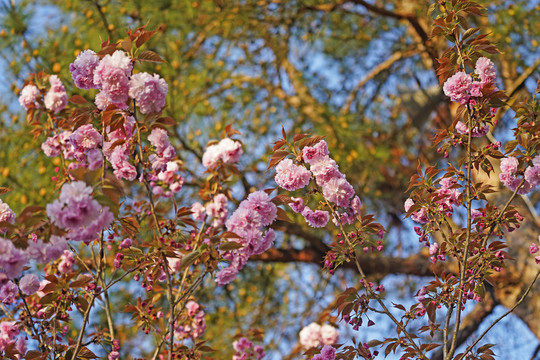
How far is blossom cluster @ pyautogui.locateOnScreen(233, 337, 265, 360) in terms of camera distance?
102 inches

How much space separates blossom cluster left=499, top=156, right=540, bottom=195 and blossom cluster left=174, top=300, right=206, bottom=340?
1366mm

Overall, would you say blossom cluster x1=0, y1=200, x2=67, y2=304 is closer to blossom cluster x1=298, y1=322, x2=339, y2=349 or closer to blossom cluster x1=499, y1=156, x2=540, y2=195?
blossom cluster x1=499, y1=156, x2=540, y2=195

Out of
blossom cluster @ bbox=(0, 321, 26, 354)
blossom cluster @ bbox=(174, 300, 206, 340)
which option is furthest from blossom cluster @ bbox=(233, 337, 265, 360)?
blossom cluster @ bbox=(0, 321, 26, 354)

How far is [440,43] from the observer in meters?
4.50

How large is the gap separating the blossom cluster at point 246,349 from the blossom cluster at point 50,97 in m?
1.30

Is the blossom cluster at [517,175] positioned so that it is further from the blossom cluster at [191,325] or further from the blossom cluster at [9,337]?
the blossom cluster at [9,337]

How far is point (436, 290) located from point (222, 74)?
313 cm

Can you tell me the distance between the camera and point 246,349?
8.85 feet

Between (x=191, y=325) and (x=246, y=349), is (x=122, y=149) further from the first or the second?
(x=246, y=349)

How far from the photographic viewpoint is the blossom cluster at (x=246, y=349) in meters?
2.60

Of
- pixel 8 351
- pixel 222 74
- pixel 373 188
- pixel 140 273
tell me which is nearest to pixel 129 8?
pixel 222 74

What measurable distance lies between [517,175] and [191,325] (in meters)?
1.51

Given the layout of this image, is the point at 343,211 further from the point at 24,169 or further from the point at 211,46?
the point at 211,46

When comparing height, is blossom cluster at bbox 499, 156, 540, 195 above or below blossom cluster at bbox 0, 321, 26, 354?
above
